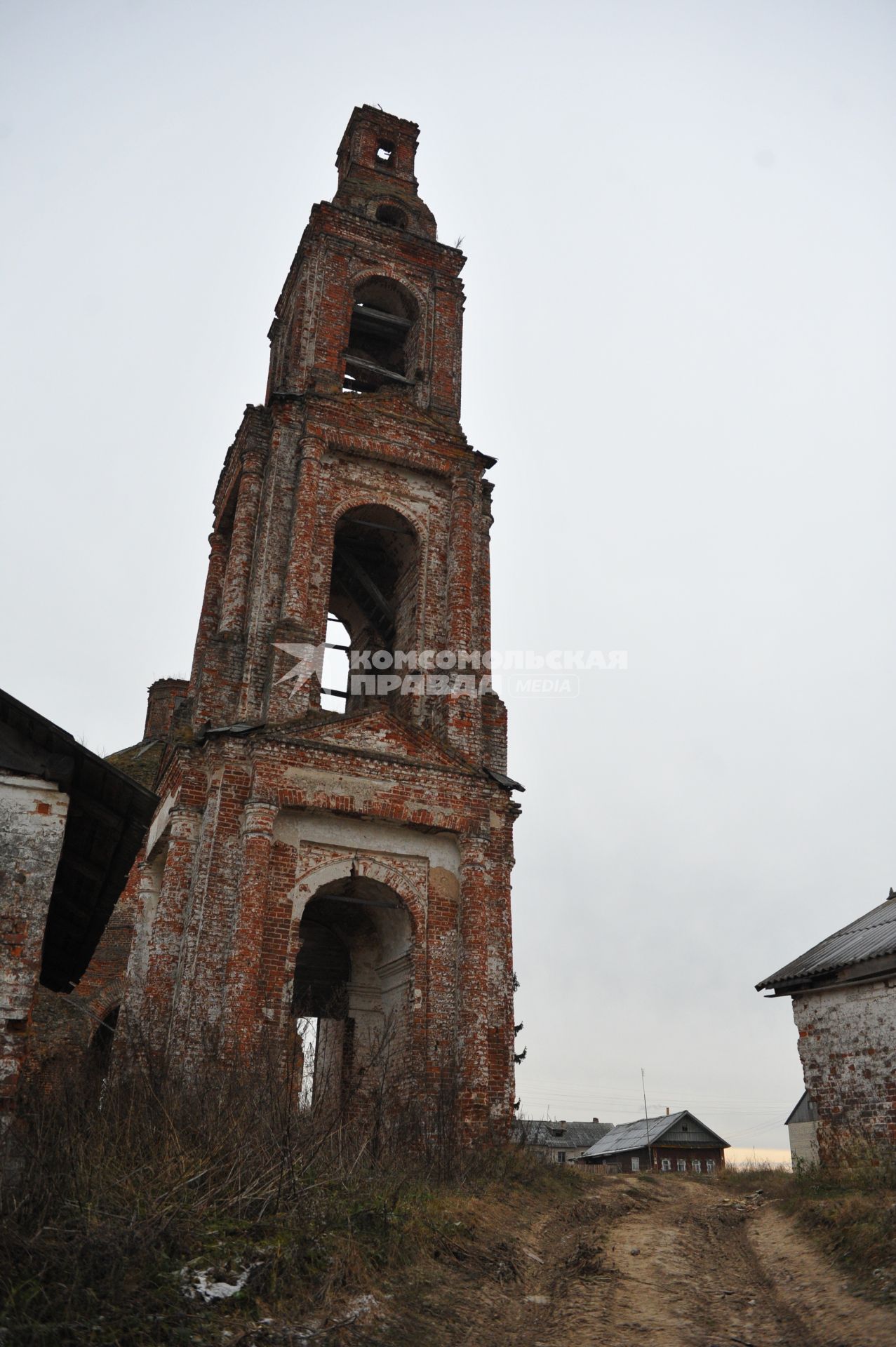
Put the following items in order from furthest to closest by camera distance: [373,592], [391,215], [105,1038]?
[391,215] < [373,592] < [105,1038]

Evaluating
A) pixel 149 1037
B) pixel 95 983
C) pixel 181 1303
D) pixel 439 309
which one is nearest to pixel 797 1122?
pixel 95 983

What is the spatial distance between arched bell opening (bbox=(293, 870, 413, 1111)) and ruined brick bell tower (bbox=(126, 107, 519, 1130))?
0.04m

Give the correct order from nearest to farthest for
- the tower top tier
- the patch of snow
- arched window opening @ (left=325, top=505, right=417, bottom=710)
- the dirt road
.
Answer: the patch of snow, the dirt road, arched window opening @ (left=325, top=505, right=417, bottom=710), the tower top tier

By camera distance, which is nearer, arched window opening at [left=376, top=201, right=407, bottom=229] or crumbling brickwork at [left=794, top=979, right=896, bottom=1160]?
crumbling brickwork at [left=794, top=979, right=896, bottom=1160]

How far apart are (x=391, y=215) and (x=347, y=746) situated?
12215mm

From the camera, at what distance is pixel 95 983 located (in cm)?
1634

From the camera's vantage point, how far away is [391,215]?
19.0 meters

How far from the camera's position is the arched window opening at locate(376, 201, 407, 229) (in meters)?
18.6

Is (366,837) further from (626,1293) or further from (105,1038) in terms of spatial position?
(626,1293)

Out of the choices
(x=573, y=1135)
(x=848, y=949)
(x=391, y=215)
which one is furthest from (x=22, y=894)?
(x=573, y=1135)

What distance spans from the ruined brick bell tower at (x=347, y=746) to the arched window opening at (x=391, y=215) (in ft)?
4.67

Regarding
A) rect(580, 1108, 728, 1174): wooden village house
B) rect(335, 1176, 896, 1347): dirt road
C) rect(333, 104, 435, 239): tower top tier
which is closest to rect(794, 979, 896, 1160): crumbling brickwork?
rect(335, 1176, 896, 1347): dirt road

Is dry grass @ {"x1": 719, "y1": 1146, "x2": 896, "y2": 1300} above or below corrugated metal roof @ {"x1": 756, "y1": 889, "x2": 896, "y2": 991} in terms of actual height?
below

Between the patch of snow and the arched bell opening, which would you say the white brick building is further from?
the patch of snow
